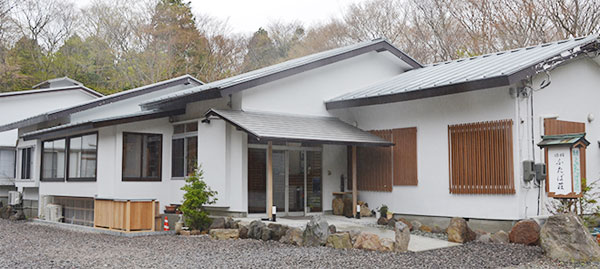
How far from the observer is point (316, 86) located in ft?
46.1

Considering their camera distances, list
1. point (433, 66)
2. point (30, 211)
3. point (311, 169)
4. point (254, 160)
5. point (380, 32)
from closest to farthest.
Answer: point (254, 160)
point (311, 169)
point (433, 66)
point (30, 211)
point (380, 32)

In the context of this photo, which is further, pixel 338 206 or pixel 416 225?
pixel 338 206

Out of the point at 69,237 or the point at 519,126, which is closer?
the point at 519,126

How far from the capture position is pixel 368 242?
362 inches

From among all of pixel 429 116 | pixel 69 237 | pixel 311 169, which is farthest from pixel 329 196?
pixel 69 237

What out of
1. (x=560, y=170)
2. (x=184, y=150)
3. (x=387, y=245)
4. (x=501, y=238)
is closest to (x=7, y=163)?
(x=184, y=150)

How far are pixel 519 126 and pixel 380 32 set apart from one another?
58.7ft

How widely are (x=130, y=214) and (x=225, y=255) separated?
419 centimetres

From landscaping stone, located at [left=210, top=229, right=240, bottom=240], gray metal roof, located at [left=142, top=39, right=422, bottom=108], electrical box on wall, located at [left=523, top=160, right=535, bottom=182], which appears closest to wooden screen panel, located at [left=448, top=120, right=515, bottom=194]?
electrical box on wall, located at [left=523, top=160, right=535, bottom=182]

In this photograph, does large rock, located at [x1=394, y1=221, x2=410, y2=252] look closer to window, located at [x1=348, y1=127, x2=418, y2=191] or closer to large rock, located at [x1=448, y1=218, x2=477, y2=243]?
large rock, located at [x1=448, y1=218, x2=477, y2=243]

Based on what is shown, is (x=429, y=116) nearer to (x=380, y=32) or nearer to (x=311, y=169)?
(x=311, y=169)

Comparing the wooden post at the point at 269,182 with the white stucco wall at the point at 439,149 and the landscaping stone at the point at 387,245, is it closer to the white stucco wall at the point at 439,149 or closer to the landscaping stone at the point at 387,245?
the white stucco wall at the point at 439,149

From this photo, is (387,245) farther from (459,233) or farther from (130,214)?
(130,214)

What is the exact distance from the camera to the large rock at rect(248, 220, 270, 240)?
1076 cm
